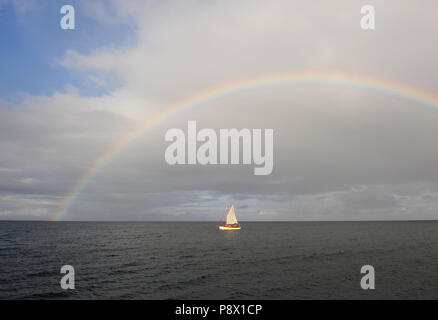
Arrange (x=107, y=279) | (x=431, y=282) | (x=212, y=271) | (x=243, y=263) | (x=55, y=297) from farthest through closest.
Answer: (x=243, y=263), (x=212, y=271), (x=107, y=279), (x=431, y=282), (x=55, y=297)

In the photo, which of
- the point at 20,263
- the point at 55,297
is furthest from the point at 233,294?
the point at 20,263

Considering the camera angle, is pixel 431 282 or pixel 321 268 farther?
pixel 321 268

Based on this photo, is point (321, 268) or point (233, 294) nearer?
point (233, 294)

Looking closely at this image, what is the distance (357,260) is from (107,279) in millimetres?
50801

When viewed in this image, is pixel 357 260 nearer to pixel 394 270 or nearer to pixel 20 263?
pixel 394 270

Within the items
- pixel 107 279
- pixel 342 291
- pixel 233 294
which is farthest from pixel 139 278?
pixel 342 291

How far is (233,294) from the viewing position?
39312 mm

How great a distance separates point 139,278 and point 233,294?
18122 millimetres

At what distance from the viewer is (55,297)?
3922 cm

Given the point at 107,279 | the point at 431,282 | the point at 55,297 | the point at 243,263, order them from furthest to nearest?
the point at 243,263
the point at 107,279
the point at 431,282
the point at 55,297
